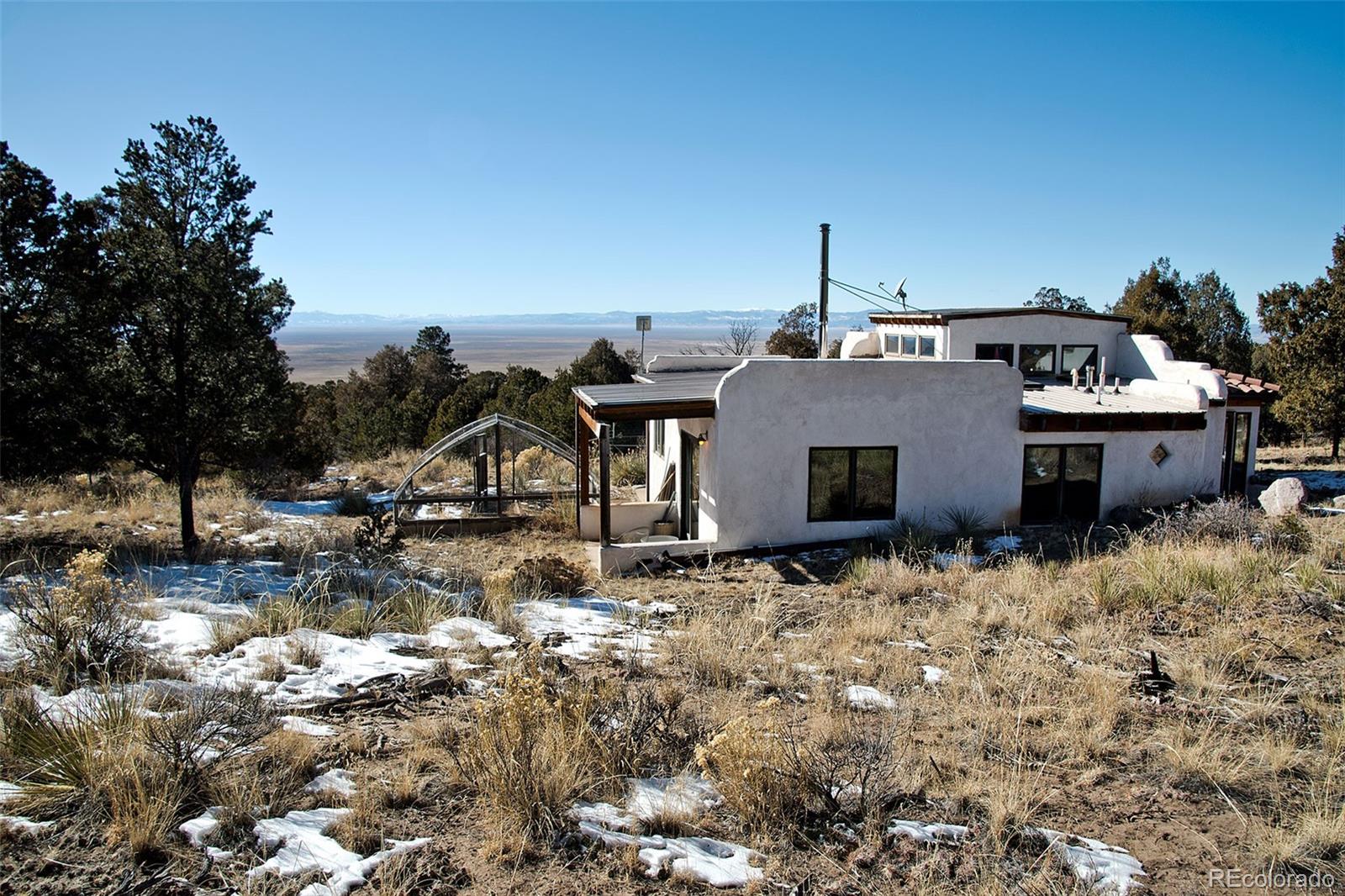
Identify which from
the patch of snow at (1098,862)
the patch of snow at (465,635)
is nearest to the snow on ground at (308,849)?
the patch of snow at (465,635)

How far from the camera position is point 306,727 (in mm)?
5918

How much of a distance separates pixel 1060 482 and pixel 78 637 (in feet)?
48.8

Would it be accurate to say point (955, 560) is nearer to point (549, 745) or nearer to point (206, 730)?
point (549, 745)

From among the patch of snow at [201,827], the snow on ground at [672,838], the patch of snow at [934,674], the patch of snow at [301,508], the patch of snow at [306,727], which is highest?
the patch of snow at [201,827]

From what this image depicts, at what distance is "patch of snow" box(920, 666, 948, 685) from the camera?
7422 mm

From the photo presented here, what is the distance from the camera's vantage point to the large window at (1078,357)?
20281 millimetres

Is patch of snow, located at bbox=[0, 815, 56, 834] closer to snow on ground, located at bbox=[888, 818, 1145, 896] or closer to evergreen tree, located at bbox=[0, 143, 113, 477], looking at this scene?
snow on ground, located at bbox=[888, 818, 1145, 896]

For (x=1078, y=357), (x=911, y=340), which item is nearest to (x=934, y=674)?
(x=911, y=340)

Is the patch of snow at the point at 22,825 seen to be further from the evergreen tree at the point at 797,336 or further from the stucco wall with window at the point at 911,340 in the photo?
the evergreen tree at the point at 797,336

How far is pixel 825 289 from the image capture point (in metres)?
19.1

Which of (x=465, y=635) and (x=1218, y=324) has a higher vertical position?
(x=1218, y=324)

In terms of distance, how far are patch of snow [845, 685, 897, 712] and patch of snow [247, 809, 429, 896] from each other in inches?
143

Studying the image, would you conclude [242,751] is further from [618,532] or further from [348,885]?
[618,532]

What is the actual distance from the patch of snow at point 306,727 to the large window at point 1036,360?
18.3 meters
